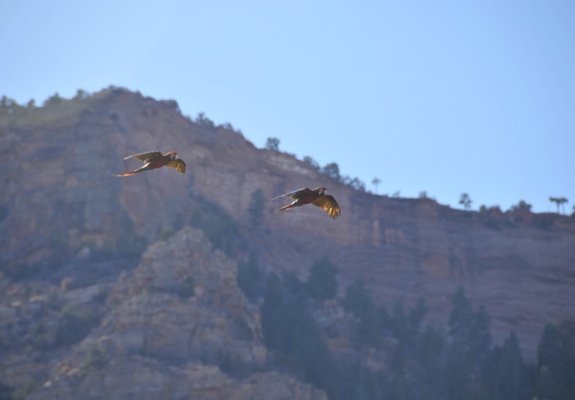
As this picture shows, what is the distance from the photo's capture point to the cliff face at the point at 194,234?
2180 inches

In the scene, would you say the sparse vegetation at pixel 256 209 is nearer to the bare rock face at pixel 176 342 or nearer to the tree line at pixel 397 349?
the tree line at pixel 397 349

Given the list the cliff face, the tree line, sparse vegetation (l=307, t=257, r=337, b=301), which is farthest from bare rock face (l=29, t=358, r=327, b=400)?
sparse vegetation (l=307, t=257, r=337, b=301)

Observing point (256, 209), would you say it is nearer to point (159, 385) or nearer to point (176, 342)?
point (176, 342)

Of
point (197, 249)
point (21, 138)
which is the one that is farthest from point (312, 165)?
point (197, 249)

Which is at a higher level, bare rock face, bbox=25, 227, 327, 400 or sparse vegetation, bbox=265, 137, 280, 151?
sparse vegetation, bbox=265, 137, 280, 151

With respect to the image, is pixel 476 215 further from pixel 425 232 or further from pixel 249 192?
pixel 249 192

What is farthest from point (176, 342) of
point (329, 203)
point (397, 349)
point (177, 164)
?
point (329, 203)

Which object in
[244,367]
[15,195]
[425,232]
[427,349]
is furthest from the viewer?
[425,232]

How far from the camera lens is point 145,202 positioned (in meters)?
69.1

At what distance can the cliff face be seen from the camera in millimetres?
55375

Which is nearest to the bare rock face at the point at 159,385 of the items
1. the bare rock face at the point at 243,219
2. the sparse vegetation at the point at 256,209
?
the bare rock face at the point at 243,219

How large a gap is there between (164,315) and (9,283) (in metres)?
11.4

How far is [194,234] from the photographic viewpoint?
58.3m

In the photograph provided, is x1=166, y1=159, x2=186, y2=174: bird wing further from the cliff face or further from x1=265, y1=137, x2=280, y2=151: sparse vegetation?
x1=265, y1=137, x2=280, y2=151: sparse vegetation
